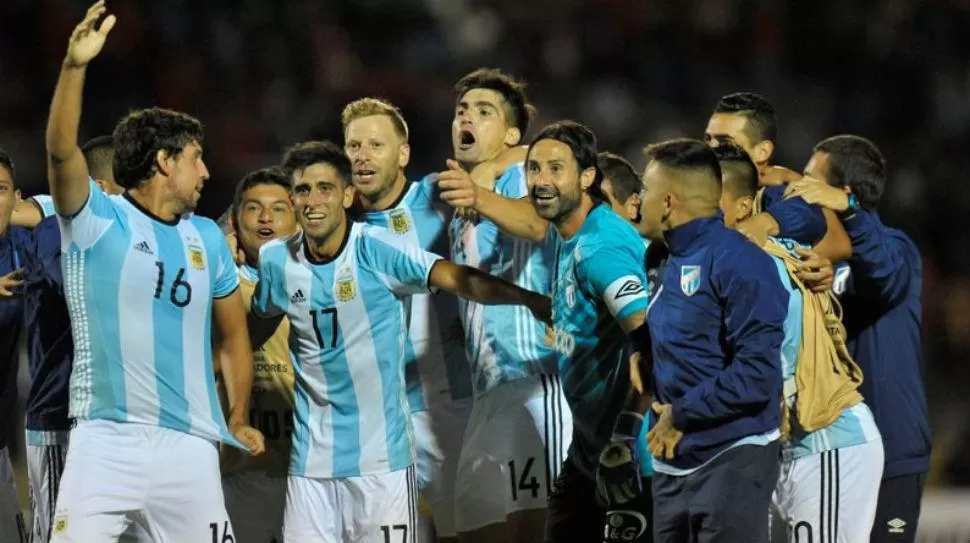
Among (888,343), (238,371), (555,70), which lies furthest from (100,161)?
(555,70)

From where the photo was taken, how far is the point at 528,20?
11.3m

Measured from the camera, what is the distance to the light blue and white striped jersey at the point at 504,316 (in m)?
6.09

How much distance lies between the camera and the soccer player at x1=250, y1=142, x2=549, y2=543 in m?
5.55

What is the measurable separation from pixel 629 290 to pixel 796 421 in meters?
0.78

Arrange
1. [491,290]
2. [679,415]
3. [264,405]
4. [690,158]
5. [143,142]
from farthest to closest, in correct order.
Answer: [264,405], [491,290], [143,142], [690,158], [679,415]

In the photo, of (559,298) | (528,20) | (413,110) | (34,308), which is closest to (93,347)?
(34,308)

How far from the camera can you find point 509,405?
19.7 feet

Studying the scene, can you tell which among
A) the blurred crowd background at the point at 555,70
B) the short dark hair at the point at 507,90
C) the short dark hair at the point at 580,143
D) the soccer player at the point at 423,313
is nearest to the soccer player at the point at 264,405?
the soccer player at the point at 423,313

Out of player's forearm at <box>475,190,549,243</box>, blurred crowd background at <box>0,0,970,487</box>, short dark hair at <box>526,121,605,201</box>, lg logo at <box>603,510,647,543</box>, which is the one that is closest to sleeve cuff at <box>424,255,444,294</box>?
player's forearm at <box>475,190,549,243</box>

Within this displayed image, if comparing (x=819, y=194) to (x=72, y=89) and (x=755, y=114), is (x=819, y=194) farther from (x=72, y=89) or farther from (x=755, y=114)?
(x=72, y=89)

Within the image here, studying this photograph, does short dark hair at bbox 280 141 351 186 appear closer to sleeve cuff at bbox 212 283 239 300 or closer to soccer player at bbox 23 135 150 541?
sleeve cuff at bbox 212 283 239 300

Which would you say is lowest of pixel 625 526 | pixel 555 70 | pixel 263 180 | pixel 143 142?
pixel 625 526

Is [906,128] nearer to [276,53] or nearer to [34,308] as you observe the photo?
[276,53]

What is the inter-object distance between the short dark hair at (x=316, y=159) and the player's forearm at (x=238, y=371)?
0.69 m
